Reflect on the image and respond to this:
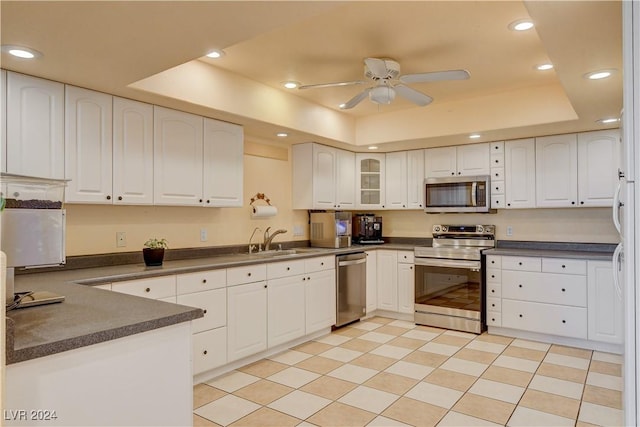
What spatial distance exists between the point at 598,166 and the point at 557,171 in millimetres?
356

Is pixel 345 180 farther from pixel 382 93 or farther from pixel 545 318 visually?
pixel 545 318

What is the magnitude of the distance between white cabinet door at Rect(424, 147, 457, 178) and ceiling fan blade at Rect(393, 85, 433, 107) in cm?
181

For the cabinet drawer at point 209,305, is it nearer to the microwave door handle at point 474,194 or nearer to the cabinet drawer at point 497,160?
the microwave door handle at point 474,194

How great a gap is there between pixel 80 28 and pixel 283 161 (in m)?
2.94

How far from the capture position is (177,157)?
10.8 feet

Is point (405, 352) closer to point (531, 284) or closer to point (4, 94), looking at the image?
point (531, 284)

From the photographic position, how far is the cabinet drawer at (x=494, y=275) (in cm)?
437

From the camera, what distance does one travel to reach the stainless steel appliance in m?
4.84

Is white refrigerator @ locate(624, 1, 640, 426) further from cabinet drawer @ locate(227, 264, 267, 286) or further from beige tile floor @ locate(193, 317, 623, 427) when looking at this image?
cabinet drawer @ locate(227, 264, 267, 286)

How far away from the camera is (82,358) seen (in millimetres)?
1329

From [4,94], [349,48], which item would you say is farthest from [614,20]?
[4,94]

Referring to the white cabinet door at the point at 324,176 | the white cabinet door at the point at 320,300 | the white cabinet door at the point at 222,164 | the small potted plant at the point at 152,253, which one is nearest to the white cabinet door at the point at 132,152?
the small potted plant at the point at 152,253

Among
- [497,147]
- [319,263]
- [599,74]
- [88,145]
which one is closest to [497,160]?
[497,147]

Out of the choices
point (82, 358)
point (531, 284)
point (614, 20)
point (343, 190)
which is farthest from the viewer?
point (343, 190)
